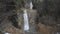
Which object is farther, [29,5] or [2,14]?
[29,5]

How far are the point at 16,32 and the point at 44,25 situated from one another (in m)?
1.82

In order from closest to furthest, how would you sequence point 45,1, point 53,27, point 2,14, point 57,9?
1. point 2,14
2. point 53,27
3. point 57,9
4. point 45,1

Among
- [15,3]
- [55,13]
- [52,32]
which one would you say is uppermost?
[15,3]

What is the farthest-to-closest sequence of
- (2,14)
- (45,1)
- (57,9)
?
(45,1)
(57,9)
(2,14)

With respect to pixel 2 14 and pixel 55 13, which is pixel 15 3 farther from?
pixel 55 13

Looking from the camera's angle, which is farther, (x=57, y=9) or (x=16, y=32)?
(x=57, y=9)

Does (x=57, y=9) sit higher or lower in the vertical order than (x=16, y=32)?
higher

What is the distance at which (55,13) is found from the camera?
29.5 ft

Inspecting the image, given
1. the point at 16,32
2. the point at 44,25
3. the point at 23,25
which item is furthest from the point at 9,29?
the point at 44,25

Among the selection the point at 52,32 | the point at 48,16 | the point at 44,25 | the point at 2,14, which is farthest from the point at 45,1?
the point at 2,14

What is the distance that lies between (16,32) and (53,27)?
74.8 inches

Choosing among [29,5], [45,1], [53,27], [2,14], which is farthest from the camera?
[29,5]

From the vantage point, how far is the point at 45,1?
9.66 m

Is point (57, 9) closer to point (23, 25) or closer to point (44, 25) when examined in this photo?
point (44, 25)
